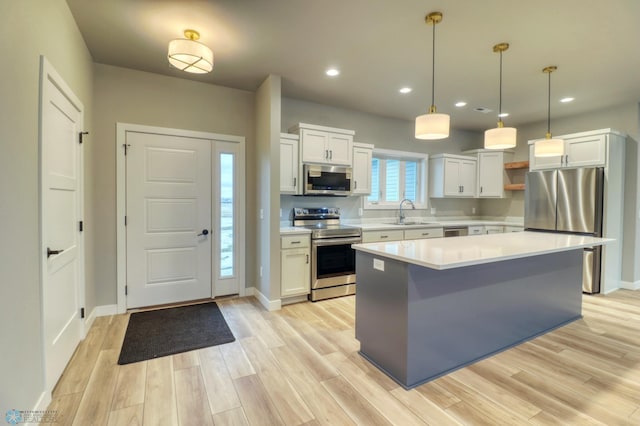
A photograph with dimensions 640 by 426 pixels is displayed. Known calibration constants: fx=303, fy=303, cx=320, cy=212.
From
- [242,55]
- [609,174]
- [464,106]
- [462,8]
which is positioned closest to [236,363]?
[242,55]

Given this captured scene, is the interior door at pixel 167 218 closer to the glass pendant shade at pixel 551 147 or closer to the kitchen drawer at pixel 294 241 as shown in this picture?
the kitchen drawer at pixel 294 241

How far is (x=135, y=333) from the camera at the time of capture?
2.96m

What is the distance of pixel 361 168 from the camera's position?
464 centimetres

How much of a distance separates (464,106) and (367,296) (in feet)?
12.1

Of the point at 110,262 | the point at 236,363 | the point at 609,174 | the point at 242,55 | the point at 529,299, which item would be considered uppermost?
the point at 242,55

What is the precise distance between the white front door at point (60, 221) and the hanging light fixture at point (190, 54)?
0.81 meters

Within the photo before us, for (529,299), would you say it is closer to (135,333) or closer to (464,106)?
(464,106)

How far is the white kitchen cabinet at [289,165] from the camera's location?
3.92 metres

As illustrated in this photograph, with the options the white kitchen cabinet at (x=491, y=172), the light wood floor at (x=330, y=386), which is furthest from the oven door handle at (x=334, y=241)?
the white kitchen cabinet at (x=491, y=172)

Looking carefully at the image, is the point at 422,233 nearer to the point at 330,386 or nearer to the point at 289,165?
the point at 289,165

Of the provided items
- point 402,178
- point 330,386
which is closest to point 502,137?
point 330,386

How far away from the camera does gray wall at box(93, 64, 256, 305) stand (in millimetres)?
3326

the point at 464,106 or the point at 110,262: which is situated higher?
the point at 464,106

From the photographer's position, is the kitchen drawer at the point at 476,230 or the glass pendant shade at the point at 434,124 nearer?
the glass pendant shade at the point at 434,124
